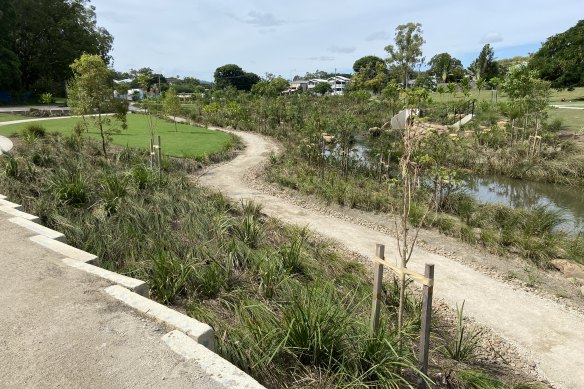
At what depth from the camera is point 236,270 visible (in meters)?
5.32

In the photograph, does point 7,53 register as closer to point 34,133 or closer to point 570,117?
point 34,133

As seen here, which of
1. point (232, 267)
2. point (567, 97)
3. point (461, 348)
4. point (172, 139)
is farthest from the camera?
point (567, 97)

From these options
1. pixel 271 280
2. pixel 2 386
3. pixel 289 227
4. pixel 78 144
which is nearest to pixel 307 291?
pixel 271 280

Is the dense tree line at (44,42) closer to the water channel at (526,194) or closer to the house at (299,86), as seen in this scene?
the water channel at (526,194)

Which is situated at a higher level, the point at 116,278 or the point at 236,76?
the point at 236,76

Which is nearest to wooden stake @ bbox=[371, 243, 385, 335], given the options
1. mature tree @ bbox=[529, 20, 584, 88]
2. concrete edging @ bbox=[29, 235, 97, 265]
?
concrete edging @ bbox=[29, 235, 97, 265]

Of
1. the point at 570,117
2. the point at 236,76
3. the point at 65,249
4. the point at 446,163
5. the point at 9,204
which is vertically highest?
the point at 236,76

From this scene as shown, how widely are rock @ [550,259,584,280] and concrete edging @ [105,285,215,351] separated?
20.8 ft

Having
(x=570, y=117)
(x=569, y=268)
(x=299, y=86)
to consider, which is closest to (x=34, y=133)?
(x=569, y=268)

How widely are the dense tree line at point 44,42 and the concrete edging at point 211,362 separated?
4329cm

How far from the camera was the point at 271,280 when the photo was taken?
4.86 m

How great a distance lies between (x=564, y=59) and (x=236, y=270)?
1553 inches

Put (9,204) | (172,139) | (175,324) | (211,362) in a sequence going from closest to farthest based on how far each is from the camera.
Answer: (211,362)
(175,324)
(9,204)
(172,139)

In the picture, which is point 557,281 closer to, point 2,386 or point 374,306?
point 374,306
